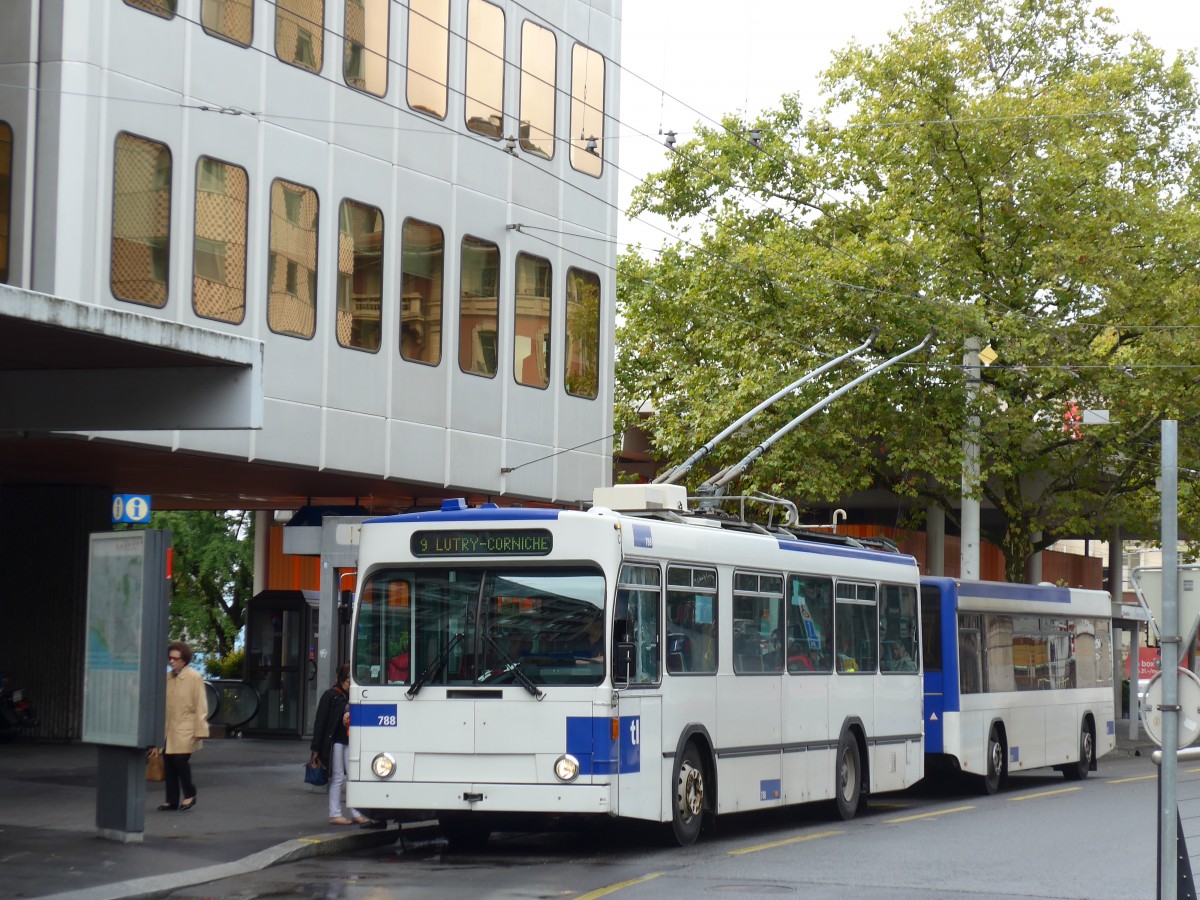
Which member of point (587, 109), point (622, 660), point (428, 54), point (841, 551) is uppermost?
point (587, 109)

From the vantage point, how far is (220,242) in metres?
19.8

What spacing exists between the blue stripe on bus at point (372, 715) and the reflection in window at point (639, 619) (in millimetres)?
1863

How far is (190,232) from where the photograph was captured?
63.3ft

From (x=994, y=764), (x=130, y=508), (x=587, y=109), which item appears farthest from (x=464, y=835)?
(x=587, y=109)

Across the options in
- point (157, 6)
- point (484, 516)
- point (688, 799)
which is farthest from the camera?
point (157, 6)

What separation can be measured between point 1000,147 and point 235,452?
64.2ft

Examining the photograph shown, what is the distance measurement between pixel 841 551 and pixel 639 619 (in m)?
5.06

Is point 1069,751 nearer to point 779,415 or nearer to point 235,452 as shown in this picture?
point 779,415

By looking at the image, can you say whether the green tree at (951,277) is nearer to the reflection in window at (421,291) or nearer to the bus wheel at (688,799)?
the reflection in window at (421,291)

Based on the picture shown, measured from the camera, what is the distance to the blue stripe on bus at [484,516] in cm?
1417

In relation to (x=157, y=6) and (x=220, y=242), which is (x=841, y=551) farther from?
(x=157, y=6)

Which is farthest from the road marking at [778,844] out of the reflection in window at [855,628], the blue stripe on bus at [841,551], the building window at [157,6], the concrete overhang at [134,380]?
the building window at [157,6]

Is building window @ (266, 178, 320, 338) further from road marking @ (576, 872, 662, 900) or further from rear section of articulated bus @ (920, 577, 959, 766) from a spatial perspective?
road marking @ (576, 872, 662, 900)

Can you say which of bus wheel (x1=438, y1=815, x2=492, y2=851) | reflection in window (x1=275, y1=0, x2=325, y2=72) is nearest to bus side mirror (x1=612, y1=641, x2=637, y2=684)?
bus wheel (x1=438, y1=815, x2=492, y2=851)
